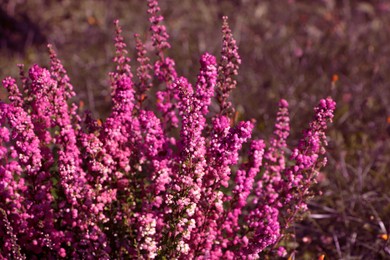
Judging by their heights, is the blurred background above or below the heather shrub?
above

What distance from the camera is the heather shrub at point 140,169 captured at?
2.56 m

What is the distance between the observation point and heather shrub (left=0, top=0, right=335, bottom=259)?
2.56m

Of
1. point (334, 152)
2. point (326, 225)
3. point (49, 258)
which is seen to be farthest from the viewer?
point (334, 152)

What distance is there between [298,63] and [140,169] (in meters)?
4.03

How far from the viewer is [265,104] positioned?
5.83 meters

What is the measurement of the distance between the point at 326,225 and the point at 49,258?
2368mm

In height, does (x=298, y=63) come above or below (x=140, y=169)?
above

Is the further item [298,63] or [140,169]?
[298,63]

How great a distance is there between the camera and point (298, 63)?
254 inches

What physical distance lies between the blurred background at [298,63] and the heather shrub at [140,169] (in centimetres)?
115

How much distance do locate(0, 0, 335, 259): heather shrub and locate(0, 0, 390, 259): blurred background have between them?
3.78 ft

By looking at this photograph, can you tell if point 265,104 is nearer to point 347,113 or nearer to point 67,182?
point 347,113

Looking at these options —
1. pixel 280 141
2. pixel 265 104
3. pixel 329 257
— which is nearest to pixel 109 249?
pixel 280 141

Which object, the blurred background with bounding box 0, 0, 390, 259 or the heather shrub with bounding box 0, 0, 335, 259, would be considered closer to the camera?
the heather shrub with bounding box 0, 0, 335, 259
